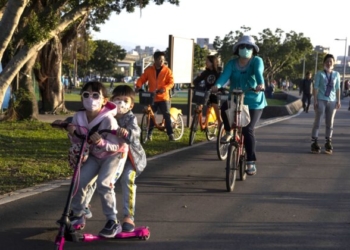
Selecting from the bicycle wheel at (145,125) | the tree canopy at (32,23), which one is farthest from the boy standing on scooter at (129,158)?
the bicycle wheel at (145,125)

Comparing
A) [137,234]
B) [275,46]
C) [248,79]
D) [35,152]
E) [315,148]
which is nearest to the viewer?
[137,234]

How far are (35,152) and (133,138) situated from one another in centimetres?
541

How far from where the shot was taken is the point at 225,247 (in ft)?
16.9

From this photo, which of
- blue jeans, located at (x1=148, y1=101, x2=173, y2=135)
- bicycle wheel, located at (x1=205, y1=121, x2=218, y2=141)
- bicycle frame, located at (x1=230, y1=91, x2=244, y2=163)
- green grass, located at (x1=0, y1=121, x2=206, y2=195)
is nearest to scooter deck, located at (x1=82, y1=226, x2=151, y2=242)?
green grass, located at (x1=0, y1=121, x2=206, y2=195)

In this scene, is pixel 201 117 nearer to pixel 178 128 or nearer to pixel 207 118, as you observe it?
pixel 207 118

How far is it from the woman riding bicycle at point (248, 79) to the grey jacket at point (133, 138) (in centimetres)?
256

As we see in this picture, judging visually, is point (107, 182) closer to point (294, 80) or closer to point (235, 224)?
point (235, 224)

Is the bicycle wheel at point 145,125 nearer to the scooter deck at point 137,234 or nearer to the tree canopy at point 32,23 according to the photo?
the tree canopy at point 32,23

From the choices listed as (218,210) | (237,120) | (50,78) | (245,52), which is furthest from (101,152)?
(50,78)

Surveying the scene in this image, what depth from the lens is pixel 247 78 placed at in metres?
7.96

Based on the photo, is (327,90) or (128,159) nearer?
(128,159)

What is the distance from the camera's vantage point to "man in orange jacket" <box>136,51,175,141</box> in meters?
11.8

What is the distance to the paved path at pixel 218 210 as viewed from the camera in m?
5.29

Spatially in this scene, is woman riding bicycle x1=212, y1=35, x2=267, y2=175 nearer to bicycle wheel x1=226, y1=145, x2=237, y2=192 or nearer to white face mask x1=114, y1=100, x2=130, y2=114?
bicycle wheel x1=226, y1=145, x2=237, y2=192
